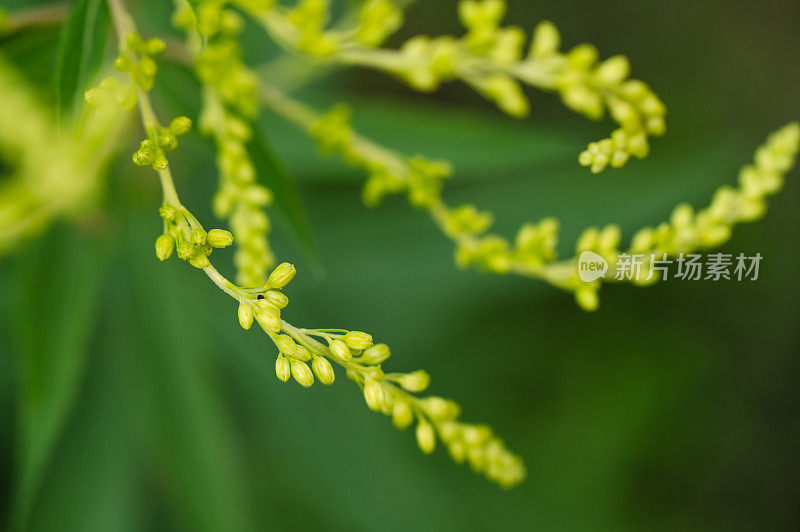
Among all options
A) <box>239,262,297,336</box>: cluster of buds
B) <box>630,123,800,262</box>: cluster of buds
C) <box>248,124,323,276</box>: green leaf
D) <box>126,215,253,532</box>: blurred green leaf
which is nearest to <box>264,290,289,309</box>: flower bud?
<box>239,262,297,336</box>: cluster of buds

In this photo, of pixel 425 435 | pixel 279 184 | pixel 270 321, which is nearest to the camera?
pixel 270 321

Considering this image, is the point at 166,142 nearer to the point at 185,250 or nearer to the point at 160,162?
the point at 160,162

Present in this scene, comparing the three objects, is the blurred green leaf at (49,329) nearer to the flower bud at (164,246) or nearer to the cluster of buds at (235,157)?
the cluster of buds at (235,157)

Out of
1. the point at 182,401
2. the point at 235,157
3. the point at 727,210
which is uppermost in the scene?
the point at 727,210

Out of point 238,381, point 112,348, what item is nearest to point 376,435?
point 238,381

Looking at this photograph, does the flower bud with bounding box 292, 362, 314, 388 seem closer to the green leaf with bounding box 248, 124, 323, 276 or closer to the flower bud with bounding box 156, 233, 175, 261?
the flower bud with bounding box 156, 233, 175, 261

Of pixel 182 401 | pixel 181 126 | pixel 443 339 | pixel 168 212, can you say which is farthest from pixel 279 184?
pixel 443 339

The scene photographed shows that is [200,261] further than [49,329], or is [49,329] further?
[49,329]
